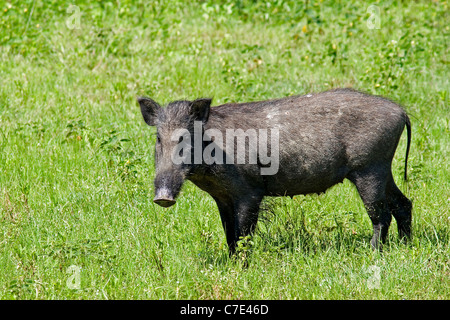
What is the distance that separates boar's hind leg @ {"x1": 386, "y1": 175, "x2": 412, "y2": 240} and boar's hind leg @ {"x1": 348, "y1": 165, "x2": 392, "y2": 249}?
0.20 meters

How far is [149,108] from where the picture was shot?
19.6 ft

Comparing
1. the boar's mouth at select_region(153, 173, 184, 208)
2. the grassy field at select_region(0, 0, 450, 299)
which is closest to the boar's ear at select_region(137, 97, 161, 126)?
the boar's mouth at select_region(153, 173, 184, 208)

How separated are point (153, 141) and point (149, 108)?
92.6 inches

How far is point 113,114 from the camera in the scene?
9016mm

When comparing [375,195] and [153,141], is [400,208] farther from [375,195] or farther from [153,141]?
[153,141]

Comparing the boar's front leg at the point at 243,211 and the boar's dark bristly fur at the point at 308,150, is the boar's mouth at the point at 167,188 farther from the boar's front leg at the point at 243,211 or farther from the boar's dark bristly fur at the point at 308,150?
the boar's front leg at the point at 243,211

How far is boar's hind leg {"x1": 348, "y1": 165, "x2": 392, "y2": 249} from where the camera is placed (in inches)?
244

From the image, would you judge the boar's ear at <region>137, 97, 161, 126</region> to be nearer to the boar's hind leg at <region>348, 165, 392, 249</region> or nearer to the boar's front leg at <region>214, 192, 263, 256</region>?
the boar's front leg at <region>214, 192, 263, 256</region>

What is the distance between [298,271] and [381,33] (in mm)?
6757

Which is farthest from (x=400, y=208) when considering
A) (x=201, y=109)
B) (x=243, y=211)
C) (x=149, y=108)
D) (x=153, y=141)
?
(x=153, y=141)

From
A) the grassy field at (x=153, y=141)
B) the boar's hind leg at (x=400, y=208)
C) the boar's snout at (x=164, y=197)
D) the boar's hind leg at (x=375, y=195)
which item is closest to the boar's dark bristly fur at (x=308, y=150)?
the boar's hind leg at (x=375, y=195)
